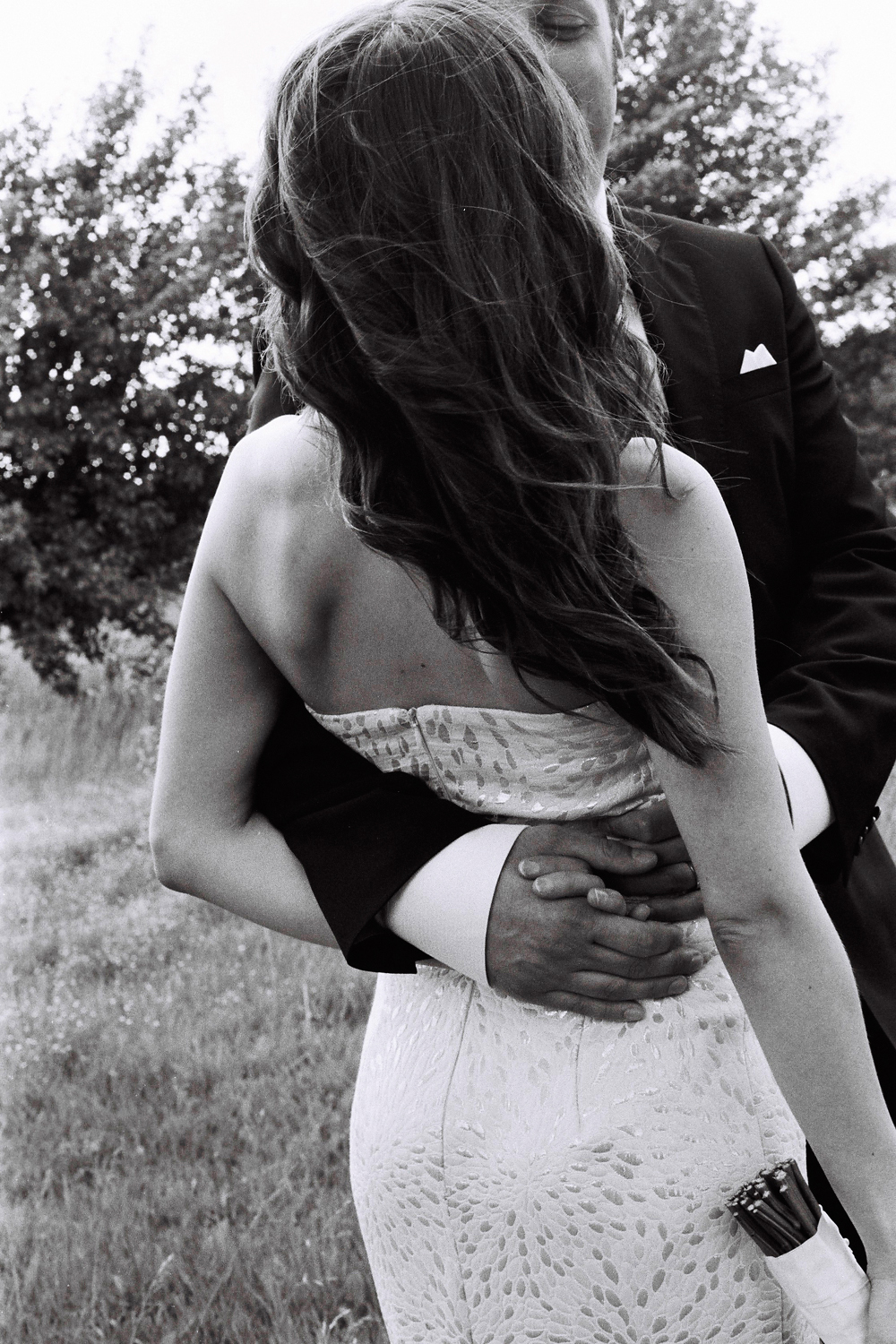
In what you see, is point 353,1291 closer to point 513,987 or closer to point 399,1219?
point 399,1219

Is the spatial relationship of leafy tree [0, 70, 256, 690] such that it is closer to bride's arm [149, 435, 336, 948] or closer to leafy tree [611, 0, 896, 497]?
leafy tree [611, 0, 896, 497]

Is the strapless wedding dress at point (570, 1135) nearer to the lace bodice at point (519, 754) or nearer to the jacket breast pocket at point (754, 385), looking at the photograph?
the lace bodice at point (519, 754)

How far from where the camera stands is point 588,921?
1.37 metres

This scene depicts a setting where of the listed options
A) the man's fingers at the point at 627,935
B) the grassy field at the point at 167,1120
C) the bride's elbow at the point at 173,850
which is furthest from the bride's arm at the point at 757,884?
the grassy field at the point at 167,1120

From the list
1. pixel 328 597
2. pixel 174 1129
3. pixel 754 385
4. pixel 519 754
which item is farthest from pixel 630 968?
pixel 174 1129

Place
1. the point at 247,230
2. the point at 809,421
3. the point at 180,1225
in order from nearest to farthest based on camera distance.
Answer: the point at 247,230, the point at 809,421, the point at 180,1225

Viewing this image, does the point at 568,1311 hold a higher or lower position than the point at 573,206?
lower

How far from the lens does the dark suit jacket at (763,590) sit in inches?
58.7

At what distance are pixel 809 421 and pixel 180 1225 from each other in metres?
2.66

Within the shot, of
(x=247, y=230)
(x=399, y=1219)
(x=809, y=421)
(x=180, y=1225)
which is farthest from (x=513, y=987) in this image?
(x=180, y=1225)

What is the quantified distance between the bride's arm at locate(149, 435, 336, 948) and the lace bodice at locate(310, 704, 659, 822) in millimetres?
136

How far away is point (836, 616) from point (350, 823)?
0.75 metres

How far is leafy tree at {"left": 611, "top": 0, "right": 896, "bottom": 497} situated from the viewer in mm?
13227

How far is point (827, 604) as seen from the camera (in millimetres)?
1770
